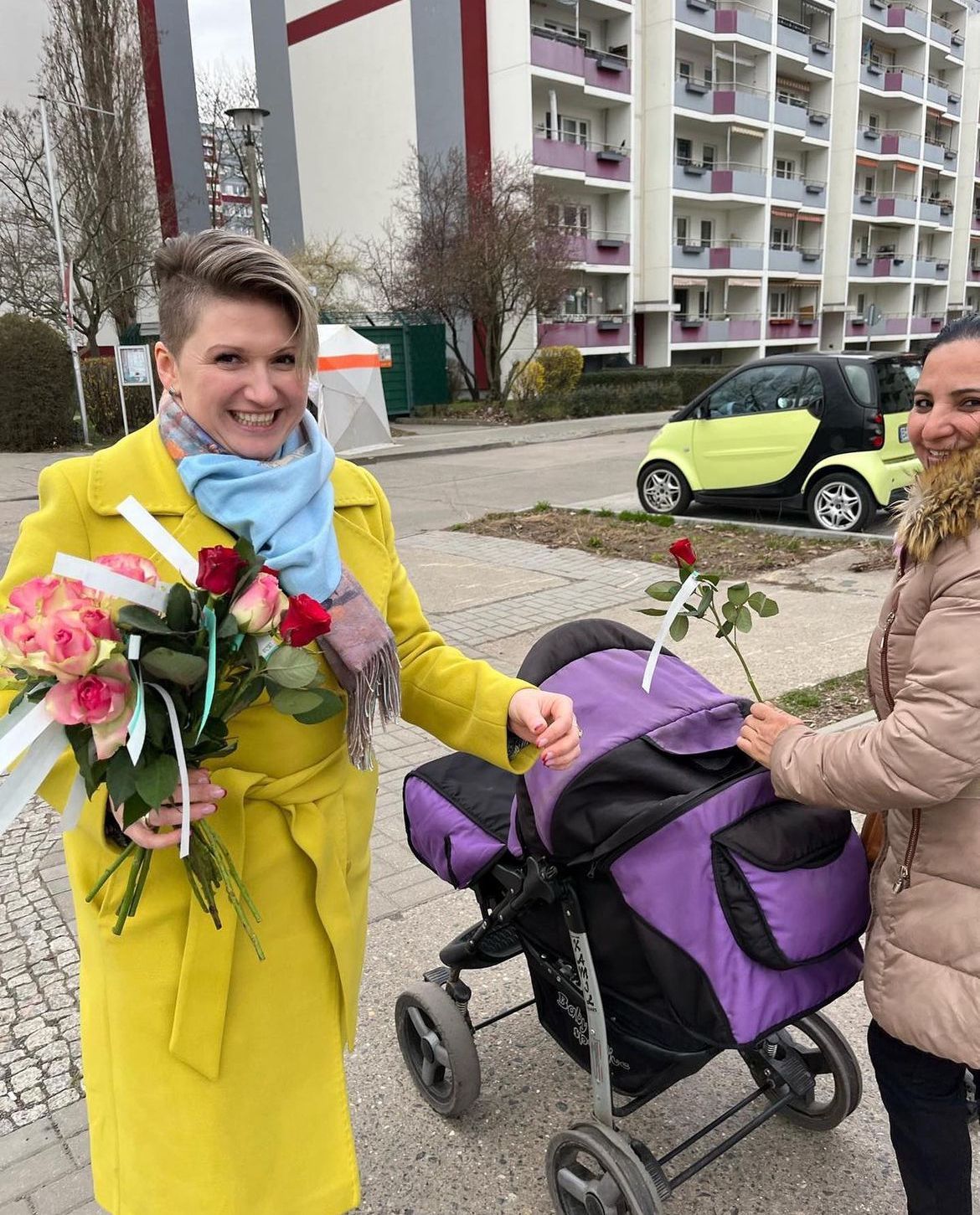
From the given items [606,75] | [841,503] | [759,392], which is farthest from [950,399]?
[606,75]

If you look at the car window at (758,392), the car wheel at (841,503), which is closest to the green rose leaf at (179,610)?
the car wheel at (841,503)

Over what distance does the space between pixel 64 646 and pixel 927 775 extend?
4.27 feet

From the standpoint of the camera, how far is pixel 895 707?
1571 millimetres

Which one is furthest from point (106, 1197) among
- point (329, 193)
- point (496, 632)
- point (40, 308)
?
point (329, 193)

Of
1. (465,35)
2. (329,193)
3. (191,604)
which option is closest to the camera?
(191,604)

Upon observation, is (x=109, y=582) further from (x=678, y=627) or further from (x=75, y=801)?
(x=678, y=627)

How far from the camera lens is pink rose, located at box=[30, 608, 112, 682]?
1.13m

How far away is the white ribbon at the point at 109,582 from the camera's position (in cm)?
117

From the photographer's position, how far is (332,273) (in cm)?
2705

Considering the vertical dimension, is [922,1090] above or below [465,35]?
below

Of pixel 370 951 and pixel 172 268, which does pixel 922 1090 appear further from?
pixel 172 268

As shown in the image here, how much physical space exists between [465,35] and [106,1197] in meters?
34.4

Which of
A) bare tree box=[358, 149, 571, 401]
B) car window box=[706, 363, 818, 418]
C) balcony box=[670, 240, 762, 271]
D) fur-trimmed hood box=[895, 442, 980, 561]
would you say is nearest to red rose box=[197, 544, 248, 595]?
fur-trimmed hood box=[895, 442, 980, 561]

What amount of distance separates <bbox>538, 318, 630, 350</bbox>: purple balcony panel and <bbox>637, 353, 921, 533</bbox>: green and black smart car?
21.1m
